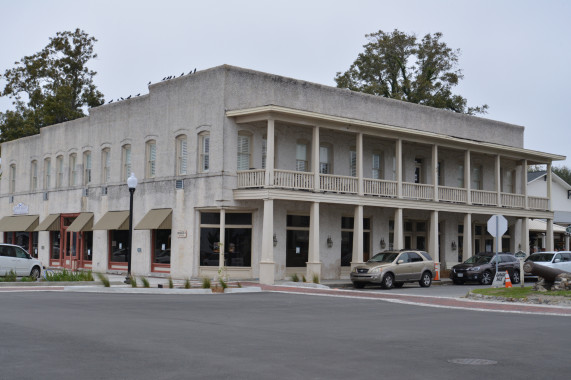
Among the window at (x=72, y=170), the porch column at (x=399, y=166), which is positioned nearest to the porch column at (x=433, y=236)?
the porch column at (x=399, y=166)

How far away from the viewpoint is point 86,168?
39.9 metres

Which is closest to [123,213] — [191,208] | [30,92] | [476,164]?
[191,208]

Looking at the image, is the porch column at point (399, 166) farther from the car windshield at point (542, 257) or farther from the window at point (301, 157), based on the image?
the car windshield at point (542, 257)

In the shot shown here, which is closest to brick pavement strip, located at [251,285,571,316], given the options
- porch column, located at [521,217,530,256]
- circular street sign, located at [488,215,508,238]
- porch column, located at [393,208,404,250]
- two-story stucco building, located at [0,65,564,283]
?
two-story stucco building, located at [0,65,564,283]

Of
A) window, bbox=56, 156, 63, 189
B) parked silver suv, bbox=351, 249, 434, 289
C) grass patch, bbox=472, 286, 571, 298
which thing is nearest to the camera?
grass patch, bbox=472, 286, 571, 298

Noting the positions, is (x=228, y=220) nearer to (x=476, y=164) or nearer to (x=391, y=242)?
(x=391, y=242)

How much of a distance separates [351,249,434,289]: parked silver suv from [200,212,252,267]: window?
4.96m

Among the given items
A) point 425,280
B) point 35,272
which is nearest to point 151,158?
point 35,272

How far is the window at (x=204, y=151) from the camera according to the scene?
31.3 metres

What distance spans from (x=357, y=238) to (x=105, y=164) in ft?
50.2

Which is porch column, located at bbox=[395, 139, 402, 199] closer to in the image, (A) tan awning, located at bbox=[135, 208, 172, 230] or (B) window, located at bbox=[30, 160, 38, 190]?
(A) tan awning, located at bbox=[135, 208, 172, 230]

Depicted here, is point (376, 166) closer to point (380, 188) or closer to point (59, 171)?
point (380, 188)

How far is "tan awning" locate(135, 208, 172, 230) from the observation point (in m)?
32.3

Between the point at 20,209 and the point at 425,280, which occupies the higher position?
the point at 20,209
